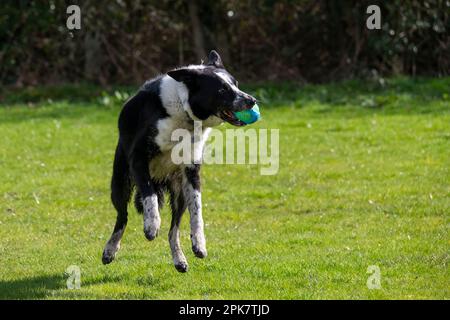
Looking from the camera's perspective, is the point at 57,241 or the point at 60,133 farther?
the point at 60,133

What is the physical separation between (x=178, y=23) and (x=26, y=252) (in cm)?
1164

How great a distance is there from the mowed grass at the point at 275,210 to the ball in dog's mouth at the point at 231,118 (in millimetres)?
1162

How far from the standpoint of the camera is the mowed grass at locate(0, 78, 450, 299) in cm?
688

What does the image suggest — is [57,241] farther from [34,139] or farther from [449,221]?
[34,139]

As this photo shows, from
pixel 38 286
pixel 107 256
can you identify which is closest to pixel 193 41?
pixel 107 256

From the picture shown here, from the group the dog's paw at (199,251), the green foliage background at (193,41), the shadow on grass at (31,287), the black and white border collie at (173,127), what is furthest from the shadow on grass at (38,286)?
the green foliage background at (193,41)

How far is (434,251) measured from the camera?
7.62 m

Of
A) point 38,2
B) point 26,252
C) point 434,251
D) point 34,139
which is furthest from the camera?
point 38,2

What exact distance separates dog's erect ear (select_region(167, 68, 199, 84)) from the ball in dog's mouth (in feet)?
1.25

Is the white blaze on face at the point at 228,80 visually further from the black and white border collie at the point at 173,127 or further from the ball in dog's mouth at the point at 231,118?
the ball in dog's mouth at the point at 231,118

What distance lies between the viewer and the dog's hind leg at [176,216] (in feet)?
24.1

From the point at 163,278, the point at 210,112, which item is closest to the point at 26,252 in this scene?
the point at 163,278

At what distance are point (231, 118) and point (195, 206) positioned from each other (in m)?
0.79

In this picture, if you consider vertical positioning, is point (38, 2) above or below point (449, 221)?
above
